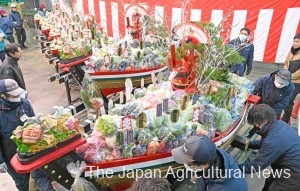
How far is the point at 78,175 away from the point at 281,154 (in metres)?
1.78

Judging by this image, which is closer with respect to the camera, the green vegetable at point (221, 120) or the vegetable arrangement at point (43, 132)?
the vegetable arrangement at point (43, 132)

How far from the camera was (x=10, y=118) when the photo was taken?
2.60 metres

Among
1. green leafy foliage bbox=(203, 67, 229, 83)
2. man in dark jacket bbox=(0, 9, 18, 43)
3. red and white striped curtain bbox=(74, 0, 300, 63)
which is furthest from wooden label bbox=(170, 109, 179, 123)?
man in dark jacket bbox=(0, 9, 18, 43)

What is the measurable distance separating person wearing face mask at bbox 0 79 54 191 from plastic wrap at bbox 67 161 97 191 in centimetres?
66

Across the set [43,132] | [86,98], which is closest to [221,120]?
[86,98]

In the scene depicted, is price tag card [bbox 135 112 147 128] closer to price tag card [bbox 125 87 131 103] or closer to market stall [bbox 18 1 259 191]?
market stall [bbox 18 1 259 191]

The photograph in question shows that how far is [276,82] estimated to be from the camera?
10.9 ft

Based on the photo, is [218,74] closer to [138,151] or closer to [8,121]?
[138,151]

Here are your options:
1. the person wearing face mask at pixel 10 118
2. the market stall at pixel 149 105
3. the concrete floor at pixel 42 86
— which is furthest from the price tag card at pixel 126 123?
the concrete floor at pixel 42 86

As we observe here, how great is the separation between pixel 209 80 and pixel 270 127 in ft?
3.35

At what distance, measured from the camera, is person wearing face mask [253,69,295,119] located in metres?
3.22

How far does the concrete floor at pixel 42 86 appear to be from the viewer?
519 centimetres

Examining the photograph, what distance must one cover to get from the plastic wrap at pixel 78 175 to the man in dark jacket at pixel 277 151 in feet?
4.78

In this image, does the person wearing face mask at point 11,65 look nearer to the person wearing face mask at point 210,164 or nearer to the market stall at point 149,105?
the market stall at point 149,105
